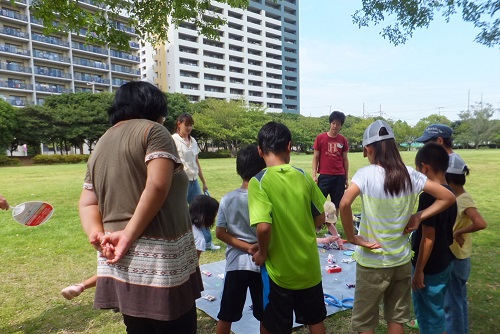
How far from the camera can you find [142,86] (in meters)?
1.68

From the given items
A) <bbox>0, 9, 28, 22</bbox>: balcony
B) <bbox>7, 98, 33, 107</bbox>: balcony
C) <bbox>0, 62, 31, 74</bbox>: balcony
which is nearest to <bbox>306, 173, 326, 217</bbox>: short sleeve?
<bbox>7, 98, 33, 107</bbox>: balcony

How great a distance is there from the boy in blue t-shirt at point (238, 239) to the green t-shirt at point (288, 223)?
12.8 inches

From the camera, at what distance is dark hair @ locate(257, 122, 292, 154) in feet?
6.73

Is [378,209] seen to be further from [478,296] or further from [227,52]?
[227,52]

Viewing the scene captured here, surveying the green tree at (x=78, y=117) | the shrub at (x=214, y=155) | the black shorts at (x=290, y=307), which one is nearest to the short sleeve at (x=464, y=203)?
the black shorts at (x=290, y=307)

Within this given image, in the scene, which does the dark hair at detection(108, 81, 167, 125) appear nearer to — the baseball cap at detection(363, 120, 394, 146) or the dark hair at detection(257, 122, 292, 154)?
the dark hair at detection(257, 122, 292, 154)

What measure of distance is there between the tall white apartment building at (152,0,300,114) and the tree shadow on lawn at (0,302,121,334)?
55.9 metres

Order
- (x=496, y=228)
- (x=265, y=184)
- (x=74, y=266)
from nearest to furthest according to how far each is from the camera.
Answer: (x=265, y=184) < (x=74, y=266) < (x=496, y=228)

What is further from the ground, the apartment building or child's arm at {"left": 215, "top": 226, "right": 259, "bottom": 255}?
the apartment building

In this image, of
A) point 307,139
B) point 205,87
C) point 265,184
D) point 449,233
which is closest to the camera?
point 265,184

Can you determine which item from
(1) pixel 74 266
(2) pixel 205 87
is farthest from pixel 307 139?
(1) pixel 74 266

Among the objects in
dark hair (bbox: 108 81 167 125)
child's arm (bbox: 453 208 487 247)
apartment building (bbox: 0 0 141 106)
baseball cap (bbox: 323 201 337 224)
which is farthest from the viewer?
apartment building (bbox: 0 0 141 106)

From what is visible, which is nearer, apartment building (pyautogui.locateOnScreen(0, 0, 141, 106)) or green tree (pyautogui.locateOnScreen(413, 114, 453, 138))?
apartment building (pyautogui.locateOnScreen(0, 0, 141, 106))

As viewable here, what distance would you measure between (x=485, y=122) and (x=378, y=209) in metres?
82.0
